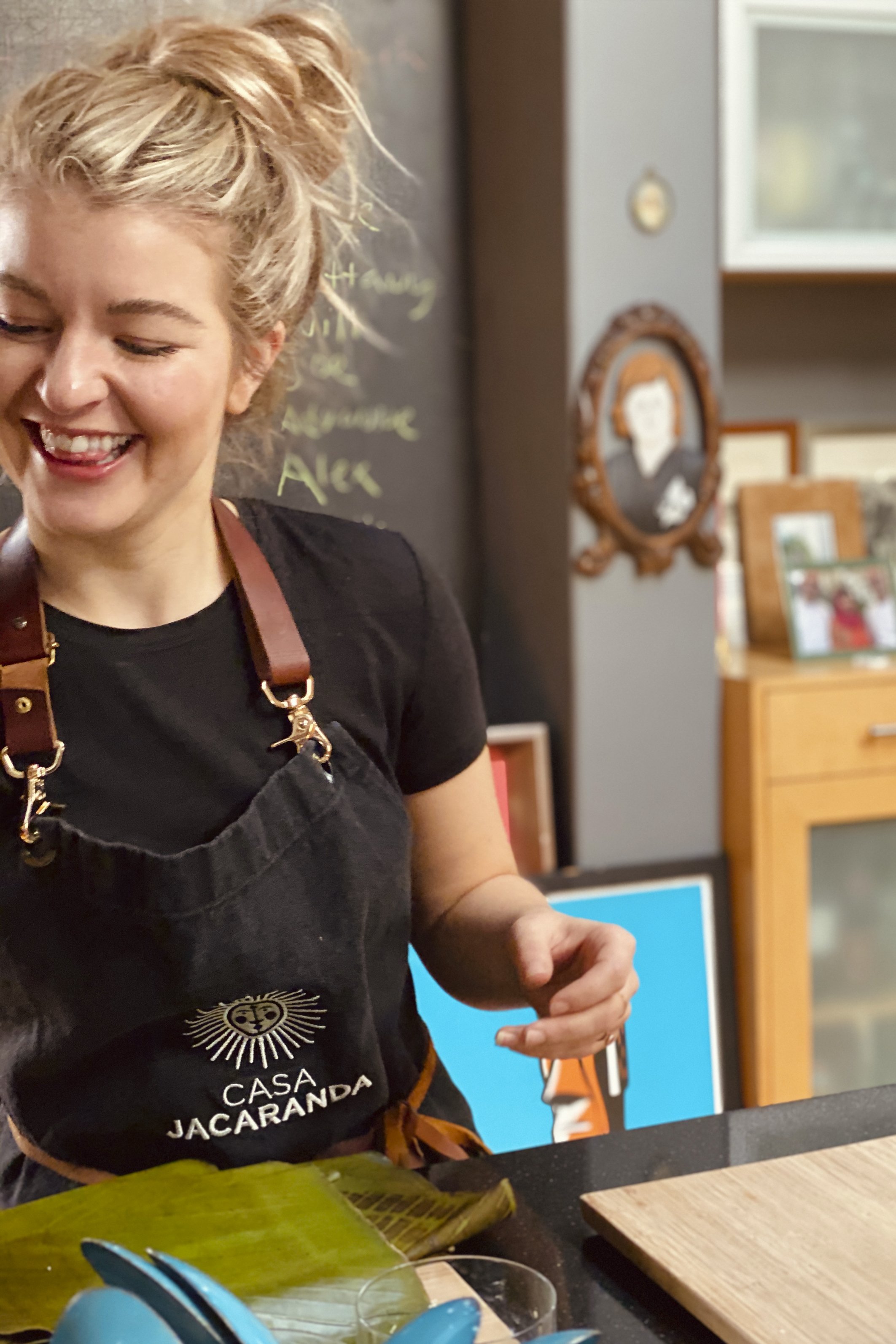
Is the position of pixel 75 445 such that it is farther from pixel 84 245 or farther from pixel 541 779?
pixel 541 779

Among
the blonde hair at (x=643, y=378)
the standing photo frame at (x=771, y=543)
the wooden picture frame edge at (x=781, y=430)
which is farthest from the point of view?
the wooden picture frame edge at (x=781, y=430)

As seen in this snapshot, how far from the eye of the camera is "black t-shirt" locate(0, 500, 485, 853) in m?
0.69

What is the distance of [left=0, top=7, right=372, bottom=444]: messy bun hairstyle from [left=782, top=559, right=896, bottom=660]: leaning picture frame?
1.41 meters

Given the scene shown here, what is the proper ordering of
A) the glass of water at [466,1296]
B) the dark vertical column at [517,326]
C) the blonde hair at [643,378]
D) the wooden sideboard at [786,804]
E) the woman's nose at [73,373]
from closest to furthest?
1. the glass of water at [466,1296]
2. the woman's nose at [73,373]
3. the dark vertical column at [517,326]
4. the blonde hair at [643,378]
5. the wooden sideboard at [786,804]

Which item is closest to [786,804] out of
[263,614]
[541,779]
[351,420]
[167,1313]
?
[541,779]

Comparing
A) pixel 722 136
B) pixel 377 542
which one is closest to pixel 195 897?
pixel 377 542

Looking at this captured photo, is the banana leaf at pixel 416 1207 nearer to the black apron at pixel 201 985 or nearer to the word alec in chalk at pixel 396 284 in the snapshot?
the black apron at pixel 201 985

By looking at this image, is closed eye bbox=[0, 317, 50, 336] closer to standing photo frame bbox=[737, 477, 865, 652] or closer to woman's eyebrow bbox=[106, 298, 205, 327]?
woman's eyebrow bbox=[106, 298, 205, 327]

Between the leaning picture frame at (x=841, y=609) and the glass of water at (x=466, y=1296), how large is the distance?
1512 millimetres

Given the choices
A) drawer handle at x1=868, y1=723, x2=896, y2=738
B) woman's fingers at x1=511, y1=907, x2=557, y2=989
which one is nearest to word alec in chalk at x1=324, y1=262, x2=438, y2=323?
woman's fingers at x1=511, y1=907, x2=557, y2=989

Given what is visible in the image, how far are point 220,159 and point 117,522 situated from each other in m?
0.18

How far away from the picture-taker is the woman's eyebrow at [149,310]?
2.09ft

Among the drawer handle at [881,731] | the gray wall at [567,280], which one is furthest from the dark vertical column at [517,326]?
the drawer handle at [881,731]

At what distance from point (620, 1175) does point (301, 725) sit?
0.28m
